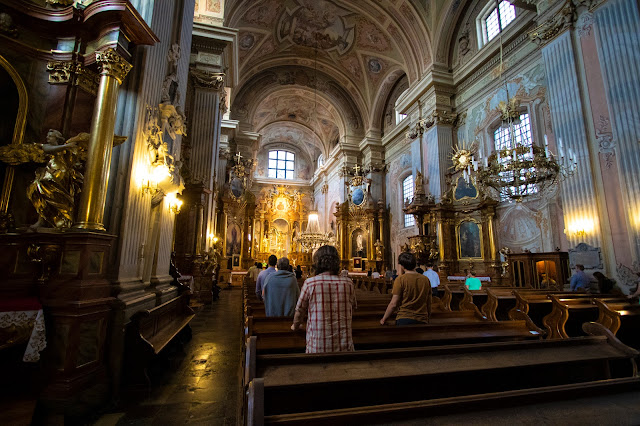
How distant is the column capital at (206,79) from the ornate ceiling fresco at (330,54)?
4.13 meters

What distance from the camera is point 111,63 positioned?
10.2 ft

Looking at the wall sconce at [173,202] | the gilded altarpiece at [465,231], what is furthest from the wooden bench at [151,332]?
the gilded altarpiece at [465,231]

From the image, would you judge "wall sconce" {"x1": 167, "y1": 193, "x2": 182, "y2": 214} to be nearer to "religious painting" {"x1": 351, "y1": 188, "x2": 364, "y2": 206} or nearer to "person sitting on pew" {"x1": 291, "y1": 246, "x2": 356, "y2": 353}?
"person sitting on pew" {"x1": 291, "y1": 246, "x2": 356, "y2": 353}

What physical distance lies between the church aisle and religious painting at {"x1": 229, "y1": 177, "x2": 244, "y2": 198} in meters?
14.6

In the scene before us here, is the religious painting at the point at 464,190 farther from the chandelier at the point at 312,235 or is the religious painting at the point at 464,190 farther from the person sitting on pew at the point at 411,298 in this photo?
the person sitting on pew at the point at 411,298

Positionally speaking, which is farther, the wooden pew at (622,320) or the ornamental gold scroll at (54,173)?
the wooden pew at (622,320)

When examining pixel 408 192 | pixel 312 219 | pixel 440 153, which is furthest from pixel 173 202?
pixel 408 192

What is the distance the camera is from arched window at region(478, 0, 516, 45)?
10117mm

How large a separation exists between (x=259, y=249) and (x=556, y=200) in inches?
714

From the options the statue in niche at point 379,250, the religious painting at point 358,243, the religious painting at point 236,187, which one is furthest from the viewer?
the religious painting at point 236,187

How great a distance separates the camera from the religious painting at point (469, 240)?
416 inches

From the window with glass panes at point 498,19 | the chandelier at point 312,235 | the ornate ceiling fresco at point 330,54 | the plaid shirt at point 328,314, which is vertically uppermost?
the ornate ceiling fresco at point 330,54

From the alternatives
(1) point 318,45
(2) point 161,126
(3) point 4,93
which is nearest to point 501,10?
(1) point 318,45

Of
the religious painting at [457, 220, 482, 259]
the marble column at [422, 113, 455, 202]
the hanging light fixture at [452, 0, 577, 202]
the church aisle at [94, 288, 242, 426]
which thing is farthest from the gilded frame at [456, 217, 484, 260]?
the church aisle at [94, 288, 242, 426]
